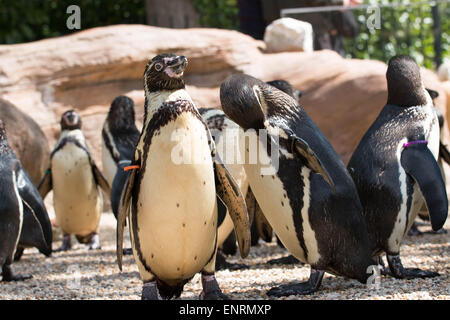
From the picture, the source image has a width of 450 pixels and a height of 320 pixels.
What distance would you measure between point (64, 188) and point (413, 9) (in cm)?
747

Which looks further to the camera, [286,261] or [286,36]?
[286,36]

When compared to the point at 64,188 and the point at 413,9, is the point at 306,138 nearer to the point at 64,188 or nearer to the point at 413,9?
the point at 64,188

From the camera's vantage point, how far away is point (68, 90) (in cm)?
766

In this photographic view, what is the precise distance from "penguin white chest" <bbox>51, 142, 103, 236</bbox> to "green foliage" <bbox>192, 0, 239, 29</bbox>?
18.6 ft

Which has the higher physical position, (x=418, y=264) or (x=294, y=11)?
(x=294, y=11)

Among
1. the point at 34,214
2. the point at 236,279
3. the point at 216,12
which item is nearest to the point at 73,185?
the point at 34,214

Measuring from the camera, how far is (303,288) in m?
3.01

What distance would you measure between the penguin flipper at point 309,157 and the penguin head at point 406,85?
31.8 inches

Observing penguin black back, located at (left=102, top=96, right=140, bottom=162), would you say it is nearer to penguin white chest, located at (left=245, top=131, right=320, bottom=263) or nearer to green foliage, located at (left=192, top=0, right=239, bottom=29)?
penguin white chest, located at (left=245, top=131, right=320, bottom=263)

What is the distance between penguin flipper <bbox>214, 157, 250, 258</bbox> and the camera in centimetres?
286

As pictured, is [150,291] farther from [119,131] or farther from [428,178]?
[119,131]

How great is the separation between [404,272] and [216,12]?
8103mm

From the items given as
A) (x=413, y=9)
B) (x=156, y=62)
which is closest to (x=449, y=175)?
(x=413, y=9)

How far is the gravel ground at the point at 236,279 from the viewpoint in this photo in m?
2.97
